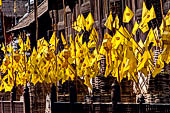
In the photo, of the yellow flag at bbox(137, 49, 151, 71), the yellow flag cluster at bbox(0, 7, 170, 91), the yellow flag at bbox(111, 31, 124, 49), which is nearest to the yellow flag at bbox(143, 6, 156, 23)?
the yellow flag cluster at bbox(0, 7, 170, 91)

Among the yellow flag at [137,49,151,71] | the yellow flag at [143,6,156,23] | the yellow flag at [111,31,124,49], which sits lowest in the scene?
the yellow flag at [137,49,151,71]

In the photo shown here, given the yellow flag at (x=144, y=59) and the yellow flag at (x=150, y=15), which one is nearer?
the yellow flag at (x=144, y=59)

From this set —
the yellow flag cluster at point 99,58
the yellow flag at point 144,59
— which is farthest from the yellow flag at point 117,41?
the yellow flag at point 144,59

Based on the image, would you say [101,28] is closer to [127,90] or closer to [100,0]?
[100,0]

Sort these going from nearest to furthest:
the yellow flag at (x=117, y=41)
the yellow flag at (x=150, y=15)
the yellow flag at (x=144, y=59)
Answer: the yellow flag at (x=144, y=59) → the yellow flag at (x=117, y=41) → the yellow flag at (x=150, y=15)

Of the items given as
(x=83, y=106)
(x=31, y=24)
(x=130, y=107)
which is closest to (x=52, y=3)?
(x=31, y=24)

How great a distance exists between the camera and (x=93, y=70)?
15.5 feet

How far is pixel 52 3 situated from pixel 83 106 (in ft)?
15.2

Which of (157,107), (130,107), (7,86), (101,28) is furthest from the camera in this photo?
(101,28)

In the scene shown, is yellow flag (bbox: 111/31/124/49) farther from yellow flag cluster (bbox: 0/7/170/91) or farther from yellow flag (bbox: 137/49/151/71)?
yellow flag (bbox: 137/49/151/71)

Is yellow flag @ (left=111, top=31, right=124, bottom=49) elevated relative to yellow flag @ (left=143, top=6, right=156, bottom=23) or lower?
lower

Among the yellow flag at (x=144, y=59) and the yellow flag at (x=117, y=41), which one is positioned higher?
the yellow flag at (x=117, y=41)

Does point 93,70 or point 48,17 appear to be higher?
point 48,17

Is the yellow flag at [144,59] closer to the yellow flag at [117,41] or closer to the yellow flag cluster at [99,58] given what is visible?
the yellow flag cluster at [99,58]
